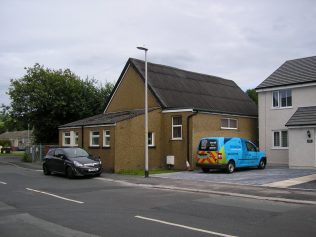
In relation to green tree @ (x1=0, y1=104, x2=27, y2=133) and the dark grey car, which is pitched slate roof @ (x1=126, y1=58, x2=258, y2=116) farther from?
green tree @ (x1=0, y1=104, x2=27, y2=133)

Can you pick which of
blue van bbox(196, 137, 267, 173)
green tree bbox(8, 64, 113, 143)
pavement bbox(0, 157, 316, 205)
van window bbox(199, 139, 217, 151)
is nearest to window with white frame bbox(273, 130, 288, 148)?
blue van bbox(196, 137, 267, 173)

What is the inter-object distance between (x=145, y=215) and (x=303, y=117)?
676 inches

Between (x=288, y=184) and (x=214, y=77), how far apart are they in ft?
70.4

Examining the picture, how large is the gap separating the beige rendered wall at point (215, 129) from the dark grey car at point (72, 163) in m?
6.58

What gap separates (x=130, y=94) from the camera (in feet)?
98.1

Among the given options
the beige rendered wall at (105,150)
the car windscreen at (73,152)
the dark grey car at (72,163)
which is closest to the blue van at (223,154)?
the beige rendered wall at (105,150)

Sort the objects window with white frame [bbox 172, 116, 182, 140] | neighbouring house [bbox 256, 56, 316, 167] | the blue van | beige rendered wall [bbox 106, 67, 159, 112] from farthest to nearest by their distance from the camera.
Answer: beige rendered wall [bbox 106, 67, 159, 112]
window with white frame [bbox 172, 116, 182, 140]
neighbouring house [bbox 256, 56, 316, 167]
the blue van

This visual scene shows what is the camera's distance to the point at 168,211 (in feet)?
35.9

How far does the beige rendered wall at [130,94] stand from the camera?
2895 centimetres

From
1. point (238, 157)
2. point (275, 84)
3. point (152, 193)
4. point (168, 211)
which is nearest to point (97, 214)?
point (168, 211)

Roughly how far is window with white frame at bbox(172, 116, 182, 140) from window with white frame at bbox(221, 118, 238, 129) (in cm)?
350

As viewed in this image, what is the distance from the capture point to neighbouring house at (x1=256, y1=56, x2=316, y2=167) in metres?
23.9

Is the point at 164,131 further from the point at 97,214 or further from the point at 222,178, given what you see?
the point at 97,214

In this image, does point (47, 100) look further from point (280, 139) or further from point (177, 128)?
point (280, 139)
